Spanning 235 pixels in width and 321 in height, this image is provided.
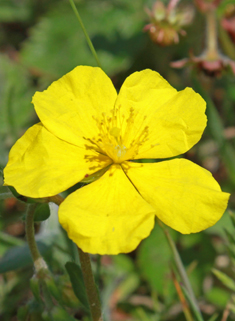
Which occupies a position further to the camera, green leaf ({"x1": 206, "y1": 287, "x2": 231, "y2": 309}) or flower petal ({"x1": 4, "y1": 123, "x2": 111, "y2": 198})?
green leaf ({"x1": 206, "y1": 287, "x2": 231, "y2": 309})

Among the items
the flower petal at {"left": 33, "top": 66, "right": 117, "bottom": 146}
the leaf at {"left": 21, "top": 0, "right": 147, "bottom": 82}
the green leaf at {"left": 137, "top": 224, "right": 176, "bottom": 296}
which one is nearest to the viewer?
the flower petal at {"left": 33, "top": 66, "right": 117, "bottom": 146}

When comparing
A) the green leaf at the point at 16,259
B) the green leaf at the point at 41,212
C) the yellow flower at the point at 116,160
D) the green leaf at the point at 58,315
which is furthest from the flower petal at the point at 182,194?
the green leaf at the point at 16,259

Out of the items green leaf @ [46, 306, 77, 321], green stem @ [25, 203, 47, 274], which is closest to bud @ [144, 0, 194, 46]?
green stem @ [25, 203, 47, 274]

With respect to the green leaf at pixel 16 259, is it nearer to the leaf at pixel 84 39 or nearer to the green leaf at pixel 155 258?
the green leaf at pixel 155 258

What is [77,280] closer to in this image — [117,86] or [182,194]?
[182,194]

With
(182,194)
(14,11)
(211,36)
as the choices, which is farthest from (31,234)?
(14,11)

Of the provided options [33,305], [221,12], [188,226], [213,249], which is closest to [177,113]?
[188,226]

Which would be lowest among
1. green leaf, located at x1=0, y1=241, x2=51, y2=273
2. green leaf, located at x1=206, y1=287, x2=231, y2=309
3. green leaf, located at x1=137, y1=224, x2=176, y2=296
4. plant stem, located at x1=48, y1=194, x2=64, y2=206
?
green leaf, located at x1=206, y1=287, x2=231, y2=309

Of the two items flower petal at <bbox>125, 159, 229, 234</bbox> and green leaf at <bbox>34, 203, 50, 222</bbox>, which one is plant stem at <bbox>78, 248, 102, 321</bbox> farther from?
flower petal at <bbox>125, 159, 229, 234</bbox>
